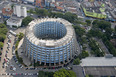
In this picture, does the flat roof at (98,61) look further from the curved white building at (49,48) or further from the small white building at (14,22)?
the small white building at (14,22)

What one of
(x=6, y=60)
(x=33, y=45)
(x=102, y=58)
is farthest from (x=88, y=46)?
(x=6, y=60)

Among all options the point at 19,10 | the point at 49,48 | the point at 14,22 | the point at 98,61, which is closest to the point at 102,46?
the point at 98,61

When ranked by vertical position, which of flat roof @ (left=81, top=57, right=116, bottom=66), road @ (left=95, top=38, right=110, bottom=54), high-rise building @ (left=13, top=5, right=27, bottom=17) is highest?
high-rise building @ (left=13, top=5, right=27, bottom=17)

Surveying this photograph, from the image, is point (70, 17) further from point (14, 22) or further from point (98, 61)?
point (98, 61)

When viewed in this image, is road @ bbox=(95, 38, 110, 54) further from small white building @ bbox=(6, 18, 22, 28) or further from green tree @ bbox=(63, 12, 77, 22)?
small white building @ bbox=(6, 18, 22, 28)

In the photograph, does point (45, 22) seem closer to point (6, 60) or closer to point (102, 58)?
point (6, 60)

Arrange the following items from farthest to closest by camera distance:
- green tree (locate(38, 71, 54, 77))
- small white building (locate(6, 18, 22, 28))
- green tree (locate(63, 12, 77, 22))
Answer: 1. green tree (locate(63, 12, 77, 22))
2. small white building (locate(6, 18, 22, 28))
3. green tree (locate(38, 71, 54, 77))

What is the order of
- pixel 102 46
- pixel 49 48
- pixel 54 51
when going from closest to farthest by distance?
pixel 49 48, pixel 54 51, pixel 102 46

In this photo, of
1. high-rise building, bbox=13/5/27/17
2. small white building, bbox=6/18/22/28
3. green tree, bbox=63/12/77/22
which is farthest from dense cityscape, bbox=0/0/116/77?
green tree, bbox=63/12/77/22
